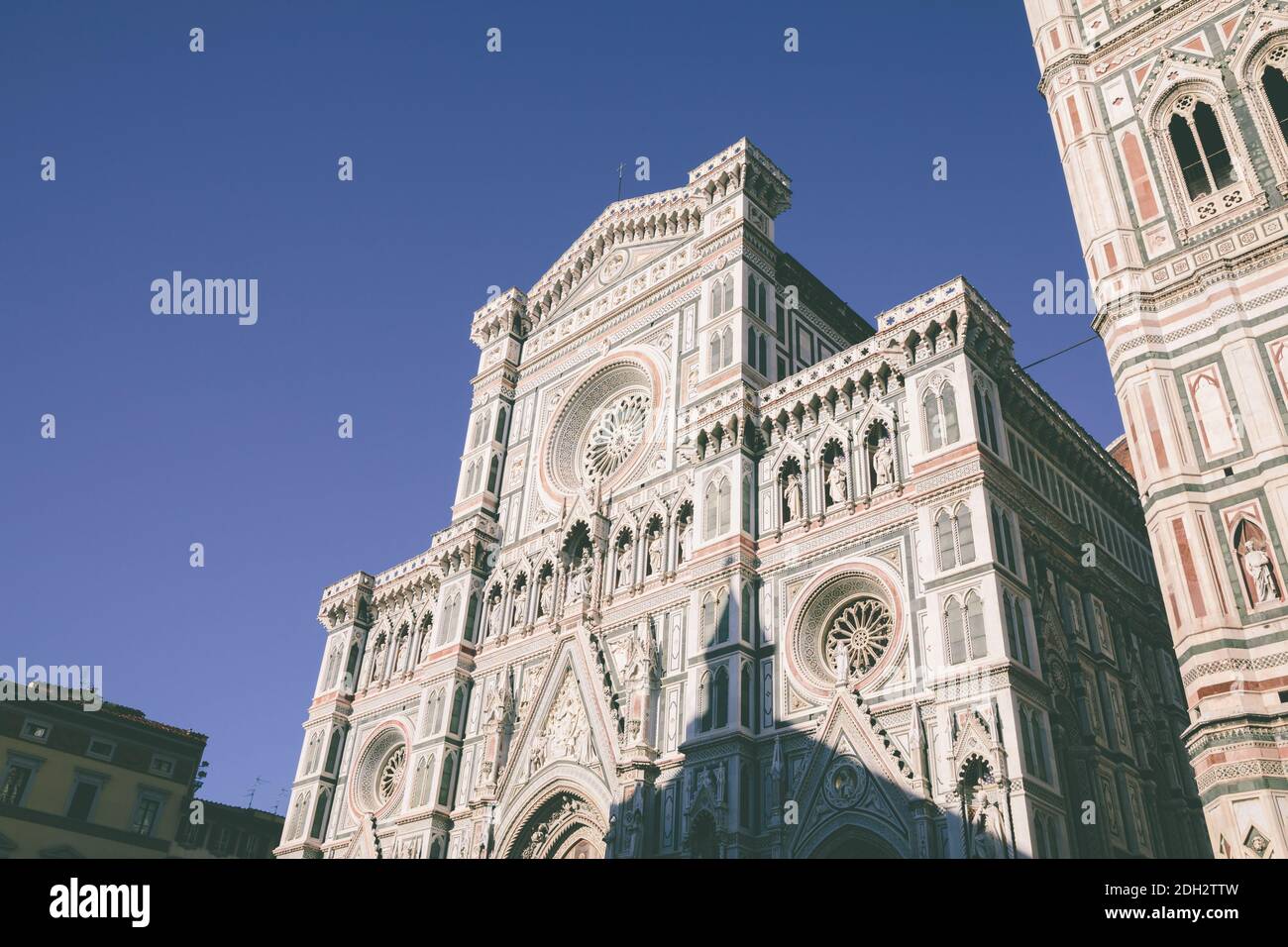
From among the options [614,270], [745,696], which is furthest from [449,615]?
[614,270]

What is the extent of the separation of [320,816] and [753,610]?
20.6 metres

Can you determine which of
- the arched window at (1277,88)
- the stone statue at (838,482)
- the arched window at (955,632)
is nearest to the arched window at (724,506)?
the stone statue at (838,482)

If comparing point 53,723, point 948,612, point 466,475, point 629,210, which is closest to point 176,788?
point 53,723

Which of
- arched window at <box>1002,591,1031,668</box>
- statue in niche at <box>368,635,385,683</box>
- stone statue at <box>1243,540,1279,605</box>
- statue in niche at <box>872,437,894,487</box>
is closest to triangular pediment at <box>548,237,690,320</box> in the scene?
statue in niche at <box>872,437,894,487</box>

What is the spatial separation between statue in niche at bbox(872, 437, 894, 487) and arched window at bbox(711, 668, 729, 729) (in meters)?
6.56

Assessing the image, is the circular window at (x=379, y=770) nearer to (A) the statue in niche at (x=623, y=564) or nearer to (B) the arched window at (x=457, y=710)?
(B) the arched window at (x=457, y=710)

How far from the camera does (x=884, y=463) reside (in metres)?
27.2

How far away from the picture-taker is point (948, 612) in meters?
23.5

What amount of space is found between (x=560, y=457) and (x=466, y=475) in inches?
196

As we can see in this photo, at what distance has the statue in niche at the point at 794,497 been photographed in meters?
28.7

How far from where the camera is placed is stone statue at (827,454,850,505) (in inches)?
Result: 1093

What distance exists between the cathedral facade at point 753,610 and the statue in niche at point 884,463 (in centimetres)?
8
